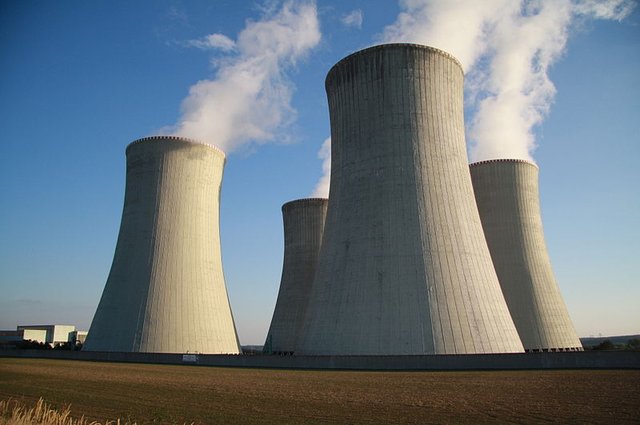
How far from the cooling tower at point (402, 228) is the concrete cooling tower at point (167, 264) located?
7032 millimetres

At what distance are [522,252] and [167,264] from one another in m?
16.6

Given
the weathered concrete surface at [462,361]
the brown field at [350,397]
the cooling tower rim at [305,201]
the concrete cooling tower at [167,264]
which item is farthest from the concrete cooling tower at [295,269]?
the brown field at [350,397]

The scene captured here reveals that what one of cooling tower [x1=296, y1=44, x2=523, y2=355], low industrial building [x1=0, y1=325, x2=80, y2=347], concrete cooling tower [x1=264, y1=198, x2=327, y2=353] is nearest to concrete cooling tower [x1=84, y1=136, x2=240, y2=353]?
concrete cooling tower [x1=264, y1=198, x2=327, y2=353]

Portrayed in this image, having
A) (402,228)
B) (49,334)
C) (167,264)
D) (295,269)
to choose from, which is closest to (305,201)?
(295,269)

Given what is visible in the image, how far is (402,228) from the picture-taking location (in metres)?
16.2

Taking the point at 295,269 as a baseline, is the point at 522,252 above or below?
below

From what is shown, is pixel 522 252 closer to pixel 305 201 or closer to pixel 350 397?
pixel 305 201

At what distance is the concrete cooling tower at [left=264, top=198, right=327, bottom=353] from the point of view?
97.0ft

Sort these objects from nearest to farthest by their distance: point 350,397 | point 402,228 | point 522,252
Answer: point 350,397
point 402,228
point 522,252

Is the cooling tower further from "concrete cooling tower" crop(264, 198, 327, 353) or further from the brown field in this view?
"concrete cooling tower" crop(264, 198, 327, 353)

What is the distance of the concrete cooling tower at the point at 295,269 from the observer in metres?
29.6

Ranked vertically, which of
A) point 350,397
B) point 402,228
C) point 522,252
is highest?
point 522,252

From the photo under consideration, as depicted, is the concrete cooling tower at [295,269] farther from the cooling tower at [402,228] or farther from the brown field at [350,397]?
the brown field at [350,397]

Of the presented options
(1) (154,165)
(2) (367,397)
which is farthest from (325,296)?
(1) (154,165)
